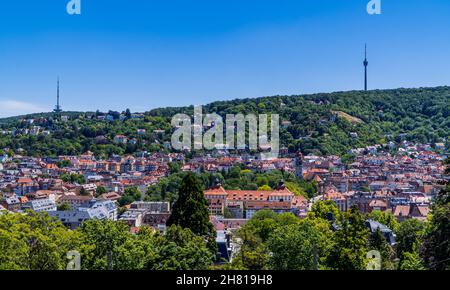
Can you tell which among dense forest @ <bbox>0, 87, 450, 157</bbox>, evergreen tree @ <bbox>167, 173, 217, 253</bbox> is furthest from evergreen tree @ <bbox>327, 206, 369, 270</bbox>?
dense forest @ <bbox>0, 87, 450, 157</bbox>

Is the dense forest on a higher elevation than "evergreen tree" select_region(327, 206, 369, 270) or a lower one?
higher

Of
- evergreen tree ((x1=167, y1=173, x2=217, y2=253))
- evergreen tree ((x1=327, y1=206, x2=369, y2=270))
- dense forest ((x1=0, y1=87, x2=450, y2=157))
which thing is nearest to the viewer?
evergreen tree ((x1=327, y1=206, x2=369, y2=270))

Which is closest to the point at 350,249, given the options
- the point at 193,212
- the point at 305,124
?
the point at 193,212

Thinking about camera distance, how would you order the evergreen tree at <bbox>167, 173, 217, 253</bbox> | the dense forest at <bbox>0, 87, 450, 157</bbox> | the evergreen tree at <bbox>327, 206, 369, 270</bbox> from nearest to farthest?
the evergreen tree at <bbox>327, 206, 369, 270</bbox> < the evergreen tree at <bbox>167, 173, 217, 253</bbox> < the dense forest at <bbox>0, 87, 450, 157</bbox>

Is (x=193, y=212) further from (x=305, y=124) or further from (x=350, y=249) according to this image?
(x=305, y=124)

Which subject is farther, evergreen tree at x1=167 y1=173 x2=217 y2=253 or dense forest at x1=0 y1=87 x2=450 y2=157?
dense forest at x1=0 y1=87 x2=450 y2=157

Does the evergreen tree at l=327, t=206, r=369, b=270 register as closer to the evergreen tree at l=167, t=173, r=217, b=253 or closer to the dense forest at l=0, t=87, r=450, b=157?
the evergreen tree at l=167, t=173, r=217, b=253

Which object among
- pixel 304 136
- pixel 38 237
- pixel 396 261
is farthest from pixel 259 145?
pixel 38 237
